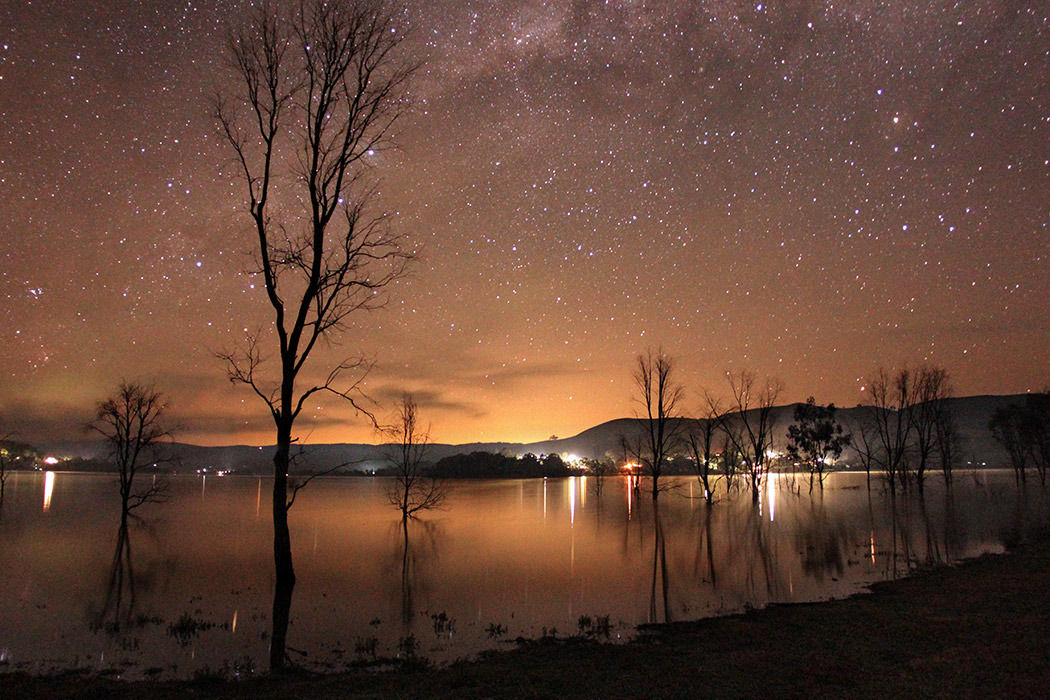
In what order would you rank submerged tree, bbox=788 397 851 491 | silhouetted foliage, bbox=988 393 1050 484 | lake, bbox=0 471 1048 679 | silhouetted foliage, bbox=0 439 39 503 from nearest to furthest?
lake, bbox=0 471 1048 679, silhouetted foliage, bbox=0 439 39 503, silhouetted foliage, bbox=988 393 1050 484, submerged tree, bbox=788 397 851 491

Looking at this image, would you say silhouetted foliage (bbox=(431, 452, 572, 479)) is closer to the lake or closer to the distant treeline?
the distant treeline

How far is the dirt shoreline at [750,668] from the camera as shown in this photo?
6.54 m

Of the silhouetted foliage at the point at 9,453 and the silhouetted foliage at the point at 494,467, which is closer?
the silhouetted foliage at the point at 9,453

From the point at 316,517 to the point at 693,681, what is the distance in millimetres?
35147

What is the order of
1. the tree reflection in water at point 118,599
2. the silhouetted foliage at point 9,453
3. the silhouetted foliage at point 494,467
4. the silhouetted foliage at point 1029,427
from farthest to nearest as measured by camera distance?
the silhouetted foliage at point 494,467 < the silhouetted foliage at point 1029,427 < the silhouetted foliage at point 9,453 < the tree reflection in water at point 118,599

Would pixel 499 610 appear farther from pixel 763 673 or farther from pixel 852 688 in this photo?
pixel 852 688

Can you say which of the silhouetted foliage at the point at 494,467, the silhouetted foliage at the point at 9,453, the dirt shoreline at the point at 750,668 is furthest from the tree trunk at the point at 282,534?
the silhouetted foliage at the point at 494,467

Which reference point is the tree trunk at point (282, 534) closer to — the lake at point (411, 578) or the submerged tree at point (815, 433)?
the lake at point (411, 578)

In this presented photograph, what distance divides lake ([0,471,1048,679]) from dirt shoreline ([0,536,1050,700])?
3.93 ft

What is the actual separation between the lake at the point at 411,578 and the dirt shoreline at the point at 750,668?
3.93 ft

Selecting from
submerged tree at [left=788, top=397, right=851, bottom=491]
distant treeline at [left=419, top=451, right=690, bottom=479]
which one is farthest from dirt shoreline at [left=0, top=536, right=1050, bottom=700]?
distant treeline at [left=419, top=451, right=690, bottom=479]

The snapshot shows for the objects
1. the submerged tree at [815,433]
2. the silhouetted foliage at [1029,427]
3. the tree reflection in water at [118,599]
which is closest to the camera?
the tree reflection in water at [118,599]

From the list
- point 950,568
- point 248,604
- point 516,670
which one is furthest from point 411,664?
point 950,568

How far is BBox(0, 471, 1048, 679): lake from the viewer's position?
1009 centimetres
